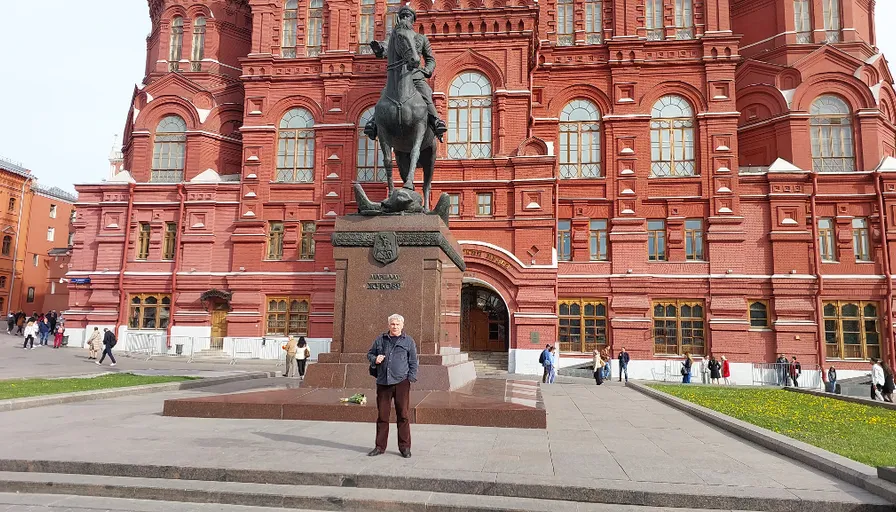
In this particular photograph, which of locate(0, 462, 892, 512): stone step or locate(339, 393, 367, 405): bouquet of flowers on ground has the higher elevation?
locate(339, 393, 367, 405): bouquet of flowers on ground

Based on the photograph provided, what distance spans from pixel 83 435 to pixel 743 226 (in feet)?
86.9

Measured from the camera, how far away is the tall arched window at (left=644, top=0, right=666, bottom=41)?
29.3 metres

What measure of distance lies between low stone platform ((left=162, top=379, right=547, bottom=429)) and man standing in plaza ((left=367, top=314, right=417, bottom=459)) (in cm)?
173

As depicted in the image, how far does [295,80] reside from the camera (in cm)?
3027

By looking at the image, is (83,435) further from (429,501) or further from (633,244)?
(633,244)

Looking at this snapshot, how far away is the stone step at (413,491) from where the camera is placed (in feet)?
16.3

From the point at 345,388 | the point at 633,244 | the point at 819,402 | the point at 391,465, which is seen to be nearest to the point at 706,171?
the point at 633,244

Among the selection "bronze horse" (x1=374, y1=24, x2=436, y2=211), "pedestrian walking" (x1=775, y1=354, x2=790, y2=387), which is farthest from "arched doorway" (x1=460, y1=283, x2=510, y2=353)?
"bronze horse" (x1=374, y1=24, x2=436, y2=211)

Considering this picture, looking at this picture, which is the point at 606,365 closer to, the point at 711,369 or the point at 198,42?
the point at 711,369

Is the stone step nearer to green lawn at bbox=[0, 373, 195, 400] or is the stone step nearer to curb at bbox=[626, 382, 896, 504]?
curb at bbox=[626, 382, 896, 504]

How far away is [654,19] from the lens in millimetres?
A: 29438

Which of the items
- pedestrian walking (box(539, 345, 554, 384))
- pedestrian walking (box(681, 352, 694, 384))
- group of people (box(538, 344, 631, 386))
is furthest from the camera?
pedestrian walking (box(681, 352, 694, 384))

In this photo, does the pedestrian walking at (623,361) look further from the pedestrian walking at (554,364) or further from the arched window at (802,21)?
the arched window at (802,21)

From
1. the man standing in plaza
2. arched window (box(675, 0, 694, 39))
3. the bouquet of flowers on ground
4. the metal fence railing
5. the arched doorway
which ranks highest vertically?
arched window (box(675, 0, 694, 39))
